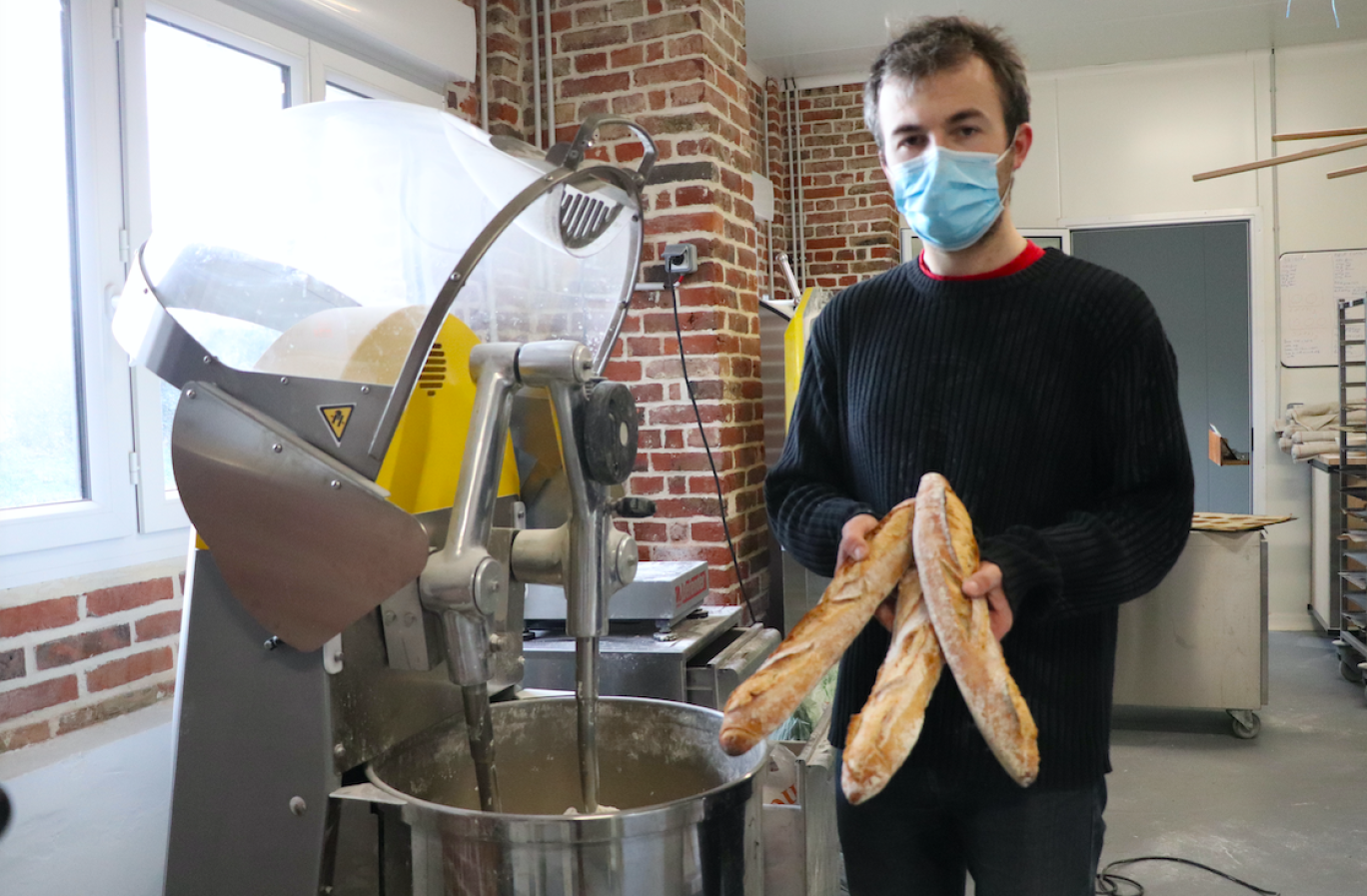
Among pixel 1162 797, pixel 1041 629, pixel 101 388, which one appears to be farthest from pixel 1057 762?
pixel 1162 797

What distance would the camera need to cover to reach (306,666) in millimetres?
1030

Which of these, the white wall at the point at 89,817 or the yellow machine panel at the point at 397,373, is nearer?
the yellow machine panel at the point at 397,373

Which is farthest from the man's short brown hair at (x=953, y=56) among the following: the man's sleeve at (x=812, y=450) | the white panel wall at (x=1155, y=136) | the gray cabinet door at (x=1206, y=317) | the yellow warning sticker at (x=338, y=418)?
the white panel wall at (x=1155, y=136)

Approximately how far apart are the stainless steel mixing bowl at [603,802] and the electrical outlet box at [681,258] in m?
2.09

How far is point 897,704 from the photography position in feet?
3.05

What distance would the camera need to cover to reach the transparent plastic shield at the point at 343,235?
3.47 feet

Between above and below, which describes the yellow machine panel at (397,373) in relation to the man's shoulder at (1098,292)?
below

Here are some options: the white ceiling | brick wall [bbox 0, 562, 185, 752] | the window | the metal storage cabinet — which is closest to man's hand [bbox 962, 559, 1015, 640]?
the window

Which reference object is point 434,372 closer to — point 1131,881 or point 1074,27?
point 1131,881

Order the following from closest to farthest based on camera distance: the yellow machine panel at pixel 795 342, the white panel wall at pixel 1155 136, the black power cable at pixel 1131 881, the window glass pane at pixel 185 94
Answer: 1. the window glass pane at pixel 185 94
2. the black power cable at pixel 1131 881
3. the yellow machine panel at pixel 795 342
4. the white panel wall at pixel 1155 136

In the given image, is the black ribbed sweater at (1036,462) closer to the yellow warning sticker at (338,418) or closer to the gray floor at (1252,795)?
the yellow warning sticker at (338,418)

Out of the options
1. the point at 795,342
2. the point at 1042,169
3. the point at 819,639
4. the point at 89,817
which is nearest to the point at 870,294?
the point at 819,639

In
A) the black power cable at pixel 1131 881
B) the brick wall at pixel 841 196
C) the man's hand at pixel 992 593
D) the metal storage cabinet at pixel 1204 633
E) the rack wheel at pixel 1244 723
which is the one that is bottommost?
the black power cable at pixel 1131 881

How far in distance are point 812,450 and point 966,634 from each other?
0.44m
